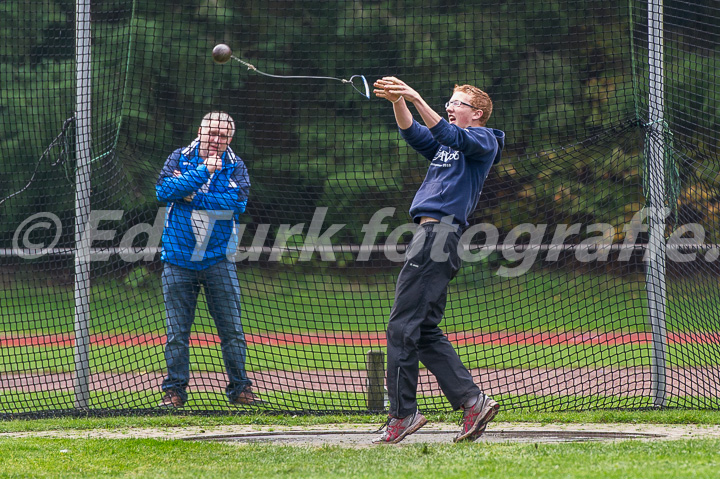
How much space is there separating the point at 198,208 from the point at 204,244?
272 mm

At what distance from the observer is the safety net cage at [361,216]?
6156 mm

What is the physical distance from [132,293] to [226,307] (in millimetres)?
3731

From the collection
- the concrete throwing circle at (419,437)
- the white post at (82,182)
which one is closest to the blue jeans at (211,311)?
the white post at (82,182)

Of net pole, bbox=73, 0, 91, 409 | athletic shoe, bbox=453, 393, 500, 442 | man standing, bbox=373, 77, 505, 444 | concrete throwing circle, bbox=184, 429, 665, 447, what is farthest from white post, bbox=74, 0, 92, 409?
athletic shoe, bbox=453, 393, 500, 442

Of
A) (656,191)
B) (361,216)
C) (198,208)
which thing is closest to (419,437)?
(198,208)

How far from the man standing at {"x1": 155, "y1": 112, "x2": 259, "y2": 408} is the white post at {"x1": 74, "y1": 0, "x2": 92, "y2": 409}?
1.79 ft

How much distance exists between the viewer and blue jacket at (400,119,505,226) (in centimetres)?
443

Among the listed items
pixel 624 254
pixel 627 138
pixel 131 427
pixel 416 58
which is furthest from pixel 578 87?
pixel 131 427

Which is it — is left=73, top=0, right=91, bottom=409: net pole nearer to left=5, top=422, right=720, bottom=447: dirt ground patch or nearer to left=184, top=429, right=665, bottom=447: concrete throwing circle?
left=5, top=422, right=720, bottom=447: dirt ground patch

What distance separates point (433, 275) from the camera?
4.36 meters

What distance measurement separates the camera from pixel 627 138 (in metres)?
6.58

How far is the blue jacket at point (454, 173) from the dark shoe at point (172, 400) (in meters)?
2.32

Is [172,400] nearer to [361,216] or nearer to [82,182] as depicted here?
[82,182]

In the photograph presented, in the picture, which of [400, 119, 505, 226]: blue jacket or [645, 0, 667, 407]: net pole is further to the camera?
[645, 0, 667, 407]: net pole
